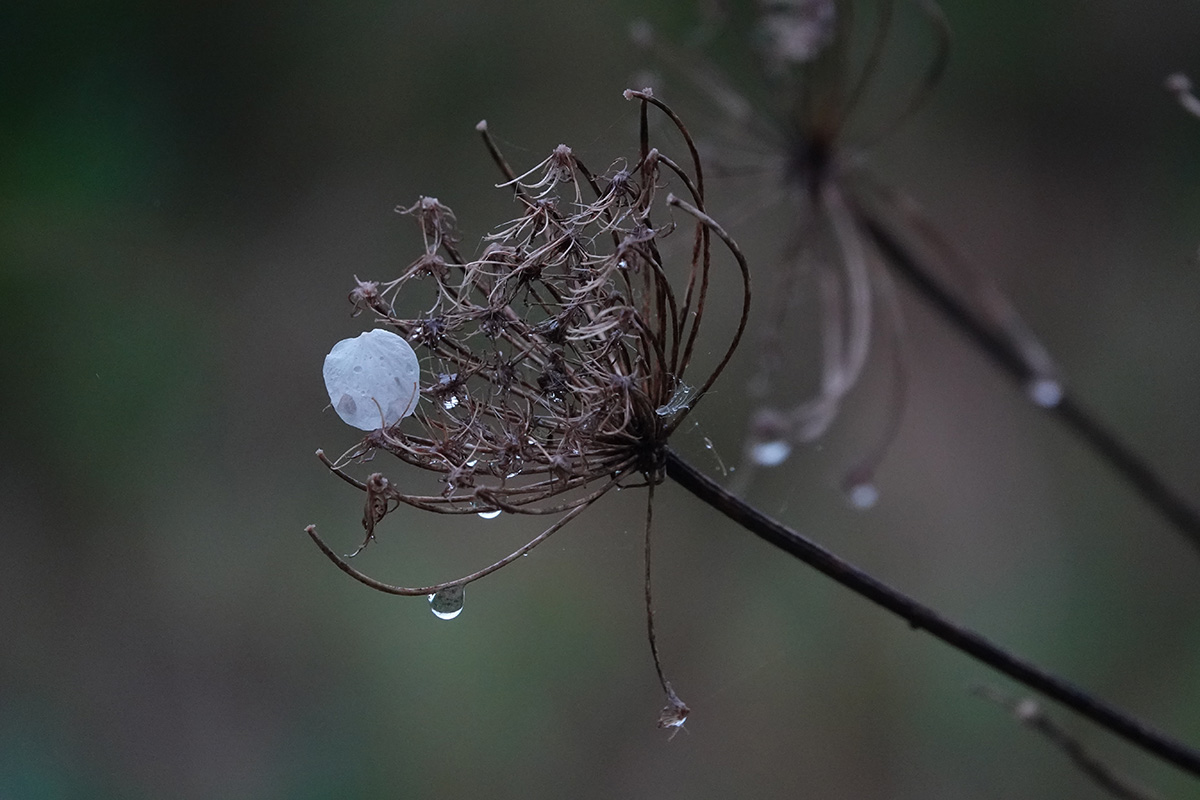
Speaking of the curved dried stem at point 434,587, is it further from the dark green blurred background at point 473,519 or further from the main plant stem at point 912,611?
the dark green blurred background at point 473,519

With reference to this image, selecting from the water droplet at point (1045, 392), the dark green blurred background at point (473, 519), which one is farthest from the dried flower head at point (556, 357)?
the dark green blurred background at point (473, 519)

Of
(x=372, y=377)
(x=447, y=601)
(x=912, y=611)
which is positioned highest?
(x=372, y=377)

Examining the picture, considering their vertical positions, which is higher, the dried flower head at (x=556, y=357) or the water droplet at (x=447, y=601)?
the dried flower head at (x=556, y=357)

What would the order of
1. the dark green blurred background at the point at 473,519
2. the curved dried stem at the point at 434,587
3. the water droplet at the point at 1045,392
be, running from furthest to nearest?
the dark green blurred background at the point at 473,519
the water droplet at the point at 1045,392
the curved dried stem at the point at 434,587

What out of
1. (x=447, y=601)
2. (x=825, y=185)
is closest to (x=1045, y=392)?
(x=825, y=185)

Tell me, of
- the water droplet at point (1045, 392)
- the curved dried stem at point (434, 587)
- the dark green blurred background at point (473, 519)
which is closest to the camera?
the curved dried stem at point (434, 587)

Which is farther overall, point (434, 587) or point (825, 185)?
point (825, 185)

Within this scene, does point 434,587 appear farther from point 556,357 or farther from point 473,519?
point 473,519

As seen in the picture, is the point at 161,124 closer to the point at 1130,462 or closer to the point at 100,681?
the point at 100,681
